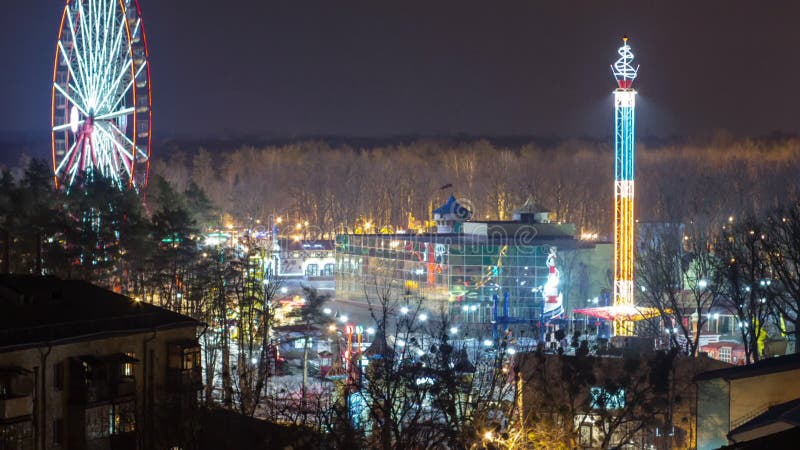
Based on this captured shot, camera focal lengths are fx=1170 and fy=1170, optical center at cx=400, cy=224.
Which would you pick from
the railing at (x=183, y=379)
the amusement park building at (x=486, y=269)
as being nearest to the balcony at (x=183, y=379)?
the railing at (x=183, y=379)

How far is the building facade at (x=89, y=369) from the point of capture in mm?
14203

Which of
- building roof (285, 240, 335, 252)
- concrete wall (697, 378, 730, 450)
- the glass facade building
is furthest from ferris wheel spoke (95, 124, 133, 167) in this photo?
building roof (285, 240, 335, 252)

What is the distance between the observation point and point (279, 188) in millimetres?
75375

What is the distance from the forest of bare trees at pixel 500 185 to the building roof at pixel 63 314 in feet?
132

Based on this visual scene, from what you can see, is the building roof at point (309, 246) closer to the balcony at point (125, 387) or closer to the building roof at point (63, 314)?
the building roof at point (63, 314)

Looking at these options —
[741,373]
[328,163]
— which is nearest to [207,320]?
[741,373]

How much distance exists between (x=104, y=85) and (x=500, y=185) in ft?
132

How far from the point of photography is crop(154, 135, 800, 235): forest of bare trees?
61406mm

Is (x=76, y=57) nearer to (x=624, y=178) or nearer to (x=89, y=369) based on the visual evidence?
(x=624, y=178)

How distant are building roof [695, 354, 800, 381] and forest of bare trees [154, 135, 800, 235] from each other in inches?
1463

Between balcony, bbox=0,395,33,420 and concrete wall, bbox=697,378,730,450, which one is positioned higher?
balcony, bbox=0,395,33,420

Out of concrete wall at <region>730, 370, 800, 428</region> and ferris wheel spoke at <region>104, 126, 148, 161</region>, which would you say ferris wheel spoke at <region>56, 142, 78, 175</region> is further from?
concrete wall at <region>730, 370, 800, 428</region>

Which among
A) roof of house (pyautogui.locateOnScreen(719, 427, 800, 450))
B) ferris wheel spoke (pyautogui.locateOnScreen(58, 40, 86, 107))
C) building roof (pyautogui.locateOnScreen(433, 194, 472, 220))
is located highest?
ferris wheel spoke (pyautogui.locateOnScreen(58, 40, 86, 107))

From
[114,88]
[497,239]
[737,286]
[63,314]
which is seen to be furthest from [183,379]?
[497,239]
